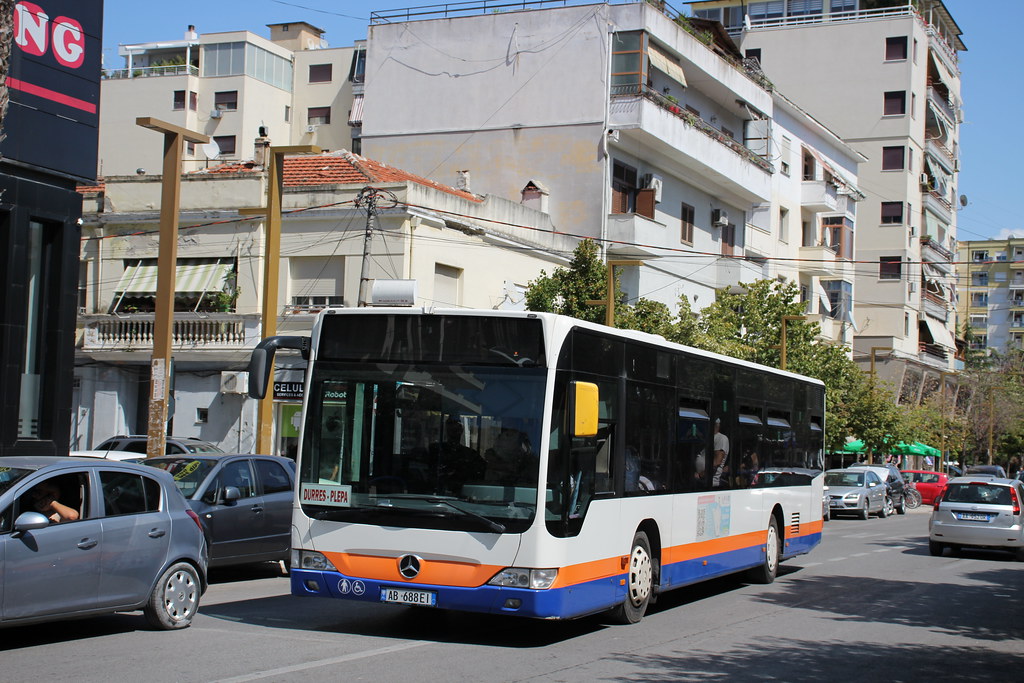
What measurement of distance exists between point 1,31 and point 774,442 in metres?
11.1

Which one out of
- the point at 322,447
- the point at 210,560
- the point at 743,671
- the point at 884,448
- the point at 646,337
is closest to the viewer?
the point at 743,671

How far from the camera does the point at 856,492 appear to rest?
120ft

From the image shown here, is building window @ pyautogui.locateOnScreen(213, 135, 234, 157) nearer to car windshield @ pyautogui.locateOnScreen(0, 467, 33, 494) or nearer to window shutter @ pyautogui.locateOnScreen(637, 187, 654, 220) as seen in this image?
window shutter @ pyautogui.locateOnScreen(637, 187, 654, 220)

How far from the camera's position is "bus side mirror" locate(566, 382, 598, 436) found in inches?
393

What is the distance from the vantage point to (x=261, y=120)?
2486 inches

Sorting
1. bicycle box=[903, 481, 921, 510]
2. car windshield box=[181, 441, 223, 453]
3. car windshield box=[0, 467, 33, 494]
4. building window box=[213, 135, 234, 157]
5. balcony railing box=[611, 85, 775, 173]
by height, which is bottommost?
bicycle box=[903, 481, 921, 510]

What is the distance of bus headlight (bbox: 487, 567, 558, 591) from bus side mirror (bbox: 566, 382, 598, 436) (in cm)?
122

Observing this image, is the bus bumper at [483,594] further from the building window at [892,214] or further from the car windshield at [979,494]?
the building window at [892,214]

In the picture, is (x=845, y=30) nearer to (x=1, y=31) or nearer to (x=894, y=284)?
(x=894, y=284)

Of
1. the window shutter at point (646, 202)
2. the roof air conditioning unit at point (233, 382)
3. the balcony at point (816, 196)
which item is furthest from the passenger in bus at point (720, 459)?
the balcony at point (816, 196)

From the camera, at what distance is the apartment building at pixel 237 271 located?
29.3 meters

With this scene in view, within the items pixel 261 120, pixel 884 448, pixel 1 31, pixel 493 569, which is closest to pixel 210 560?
pixel 493 569

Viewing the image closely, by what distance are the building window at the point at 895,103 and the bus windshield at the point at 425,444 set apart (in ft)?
190

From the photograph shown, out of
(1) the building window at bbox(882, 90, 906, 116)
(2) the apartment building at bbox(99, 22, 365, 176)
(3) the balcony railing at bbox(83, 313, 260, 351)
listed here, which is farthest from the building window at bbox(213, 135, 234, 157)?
(1) the building window at bbox(882, 90, 906, 116)
